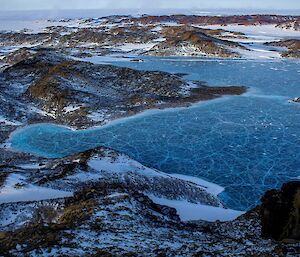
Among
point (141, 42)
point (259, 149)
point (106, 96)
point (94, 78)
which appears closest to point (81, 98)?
point (106, 96)

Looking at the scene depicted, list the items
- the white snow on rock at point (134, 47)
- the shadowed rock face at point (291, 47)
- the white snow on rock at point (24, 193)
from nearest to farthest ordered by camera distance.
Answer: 1. the white snow on rock at point (24, 193)
2. the shadowed rock face at point (291, 47)
3. the white snow on rock at point (134, 47)

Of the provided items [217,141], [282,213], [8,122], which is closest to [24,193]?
[282,213]

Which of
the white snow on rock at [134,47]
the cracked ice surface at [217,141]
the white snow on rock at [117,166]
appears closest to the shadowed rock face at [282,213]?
the cracked ice surface at [217,141]

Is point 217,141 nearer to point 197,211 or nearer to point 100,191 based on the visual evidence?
point 197,211

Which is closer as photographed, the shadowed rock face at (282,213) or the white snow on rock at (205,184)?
the shadowed rock face at (282,213)

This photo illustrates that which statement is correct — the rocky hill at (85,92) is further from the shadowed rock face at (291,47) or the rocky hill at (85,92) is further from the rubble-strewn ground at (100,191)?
the shadowed rock face at (291,47)

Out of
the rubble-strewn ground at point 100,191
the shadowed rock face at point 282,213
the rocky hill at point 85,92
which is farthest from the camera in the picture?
the rocky hill at point 85,92

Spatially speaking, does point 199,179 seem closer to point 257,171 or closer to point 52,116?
point 257,171
